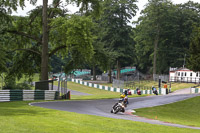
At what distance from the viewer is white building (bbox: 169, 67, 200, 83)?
235 ft

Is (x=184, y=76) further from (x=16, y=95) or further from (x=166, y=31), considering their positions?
(x=16, y=95)

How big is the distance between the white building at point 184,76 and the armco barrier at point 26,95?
150ft

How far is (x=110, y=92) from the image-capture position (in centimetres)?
6128

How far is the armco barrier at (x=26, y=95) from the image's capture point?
2706cm

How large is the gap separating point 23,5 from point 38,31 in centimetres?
407

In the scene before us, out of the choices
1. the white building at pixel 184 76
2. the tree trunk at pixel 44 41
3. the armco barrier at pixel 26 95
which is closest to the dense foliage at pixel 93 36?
the tree trunk at pixel 44 41

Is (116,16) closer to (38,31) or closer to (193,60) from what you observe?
(193,60)

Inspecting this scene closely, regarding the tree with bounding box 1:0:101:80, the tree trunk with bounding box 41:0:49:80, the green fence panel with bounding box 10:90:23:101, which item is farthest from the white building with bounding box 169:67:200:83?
the green fence panel with bounding box 10:90:23:101

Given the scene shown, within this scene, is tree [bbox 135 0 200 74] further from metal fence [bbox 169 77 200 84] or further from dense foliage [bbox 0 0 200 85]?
metal fence [bbox 169 77 200 84]

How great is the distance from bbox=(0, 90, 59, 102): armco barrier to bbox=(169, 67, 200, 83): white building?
45.8 metres

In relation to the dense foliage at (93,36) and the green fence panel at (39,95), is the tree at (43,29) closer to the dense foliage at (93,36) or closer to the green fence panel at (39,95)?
the dense foliage at (93,36)

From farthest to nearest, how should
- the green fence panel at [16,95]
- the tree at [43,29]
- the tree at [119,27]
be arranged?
the tree at [119,27] → the tree at [43,29] → the green fence panel at [16,95]

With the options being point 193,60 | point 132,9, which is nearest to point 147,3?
point 132,9

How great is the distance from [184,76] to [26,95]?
171 ft
